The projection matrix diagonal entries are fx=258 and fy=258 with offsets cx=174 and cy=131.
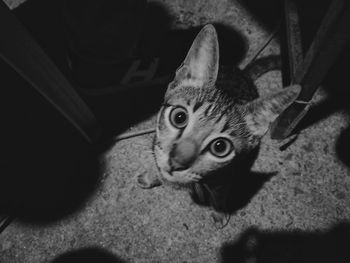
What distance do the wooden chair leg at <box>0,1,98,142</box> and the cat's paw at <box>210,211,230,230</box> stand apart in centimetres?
115

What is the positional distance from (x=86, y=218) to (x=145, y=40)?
162cm

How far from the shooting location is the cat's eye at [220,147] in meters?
1.27

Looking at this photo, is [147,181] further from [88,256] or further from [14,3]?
[14,3]

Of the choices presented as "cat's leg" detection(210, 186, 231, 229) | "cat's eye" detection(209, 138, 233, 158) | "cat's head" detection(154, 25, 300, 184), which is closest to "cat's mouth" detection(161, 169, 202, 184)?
"cat's head" detection(154, 25, 300, 184)

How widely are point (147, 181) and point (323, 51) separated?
136 centimetres

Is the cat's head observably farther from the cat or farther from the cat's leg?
the cat's leg

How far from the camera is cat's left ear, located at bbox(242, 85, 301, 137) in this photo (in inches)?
43.9

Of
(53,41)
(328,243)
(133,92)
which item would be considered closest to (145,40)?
(133,92)

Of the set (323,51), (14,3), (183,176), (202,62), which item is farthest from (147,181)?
(14,3)

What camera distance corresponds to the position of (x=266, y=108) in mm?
1197

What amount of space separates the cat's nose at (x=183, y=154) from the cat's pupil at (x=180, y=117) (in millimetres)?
119

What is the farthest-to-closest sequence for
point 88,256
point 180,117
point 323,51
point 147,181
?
point 147,181 < point 88,256 < point 180,117 < point 323,51

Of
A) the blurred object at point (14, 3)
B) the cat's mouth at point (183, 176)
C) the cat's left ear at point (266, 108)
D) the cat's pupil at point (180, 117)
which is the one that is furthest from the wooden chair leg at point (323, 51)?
the blurred object at point (14, 3)

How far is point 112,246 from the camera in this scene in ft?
5.95
